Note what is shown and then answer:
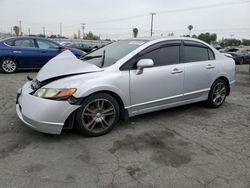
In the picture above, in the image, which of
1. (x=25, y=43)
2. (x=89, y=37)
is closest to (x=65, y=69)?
(x=25, y=43)

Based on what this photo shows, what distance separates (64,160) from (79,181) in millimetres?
487

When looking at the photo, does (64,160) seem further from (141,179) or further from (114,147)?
(141,179)

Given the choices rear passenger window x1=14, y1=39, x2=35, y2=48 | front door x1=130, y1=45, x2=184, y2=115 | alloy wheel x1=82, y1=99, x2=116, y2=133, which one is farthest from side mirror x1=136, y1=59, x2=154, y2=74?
rear passenger window x1=14, y1=39, x2=35, y2=48

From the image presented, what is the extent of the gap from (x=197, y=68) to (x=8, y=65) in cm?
716

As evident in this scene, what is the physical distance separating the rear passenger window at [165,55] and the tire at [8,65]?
6.70 m

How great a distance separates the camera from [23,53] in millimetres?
8844

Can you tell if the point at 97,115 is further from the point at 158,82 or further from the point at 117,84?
the point at 158,82

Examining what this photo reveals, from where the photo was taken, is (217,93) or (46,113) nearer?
(46,113)

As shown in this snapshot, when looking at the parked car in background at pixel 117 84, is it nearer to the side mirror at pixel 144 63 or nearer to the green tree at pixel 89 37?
the side mirror at pixel 144 63

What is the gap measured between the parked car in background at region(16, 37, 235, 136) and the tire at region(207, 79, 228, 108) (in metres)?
0.04

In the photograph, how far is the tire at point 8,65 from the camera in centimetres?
880

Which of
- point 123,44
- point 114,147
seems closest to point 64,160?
point 114,147

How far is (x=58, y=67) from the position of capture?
12.2ft

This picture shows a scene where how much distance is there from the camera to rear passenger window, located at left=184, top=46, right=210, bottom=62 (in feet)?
14.9
